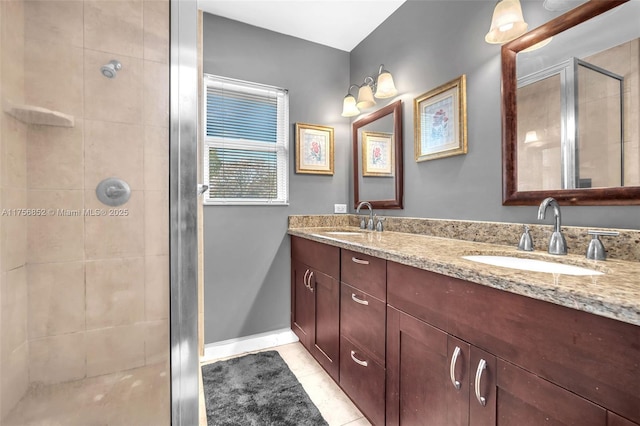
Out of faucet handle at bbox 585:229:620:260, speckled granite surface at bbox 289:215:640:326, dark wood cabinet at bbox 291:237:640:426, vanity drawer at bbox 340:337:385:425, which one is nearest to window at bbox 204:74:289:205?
speckled granite surface at bbox 289:215:640:326

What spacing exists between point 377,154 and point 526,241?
1307mm

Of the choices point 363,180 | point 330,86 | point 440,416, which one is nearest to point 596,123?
point 440,416

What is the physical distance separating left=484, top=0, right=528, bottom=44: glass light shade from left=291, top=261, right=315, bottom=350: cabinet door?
5.60 feet

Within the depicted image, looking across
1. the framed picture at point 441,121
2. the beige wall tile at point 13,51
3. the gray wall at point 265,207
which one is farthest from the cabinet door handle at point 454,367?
the gray wall at point 265,207

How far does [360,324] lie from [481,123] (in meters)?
1.24

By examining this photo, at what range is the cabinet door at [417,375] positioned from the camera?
2.99 feet

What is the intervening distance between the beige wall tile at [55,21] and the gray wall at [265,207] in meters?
1.31

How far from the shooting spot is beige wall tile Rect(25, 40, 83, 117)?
2.76ft

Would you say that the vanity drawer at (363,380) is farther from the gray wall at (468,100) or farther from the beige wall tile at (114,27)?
the beige wall tile at (114,27)

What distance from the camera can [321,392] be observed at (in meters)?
1.63

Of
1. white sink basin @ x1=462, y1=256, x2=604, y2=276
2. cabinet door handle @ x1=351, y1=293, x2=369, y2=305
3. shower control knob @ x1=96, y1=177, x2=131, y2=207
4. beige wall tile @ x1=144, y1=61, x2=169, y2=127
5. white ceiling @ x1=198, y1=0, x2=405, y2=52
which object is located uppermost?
white ceiling @ x1=198, y1=0, x2=405, y2=52

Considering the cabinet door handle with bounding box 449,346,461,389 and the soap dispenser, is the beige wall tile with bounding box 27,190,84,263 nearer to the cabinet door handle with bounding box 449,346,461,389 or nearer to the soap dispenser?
the cabinet door handle with bounding box 449,346,461,389

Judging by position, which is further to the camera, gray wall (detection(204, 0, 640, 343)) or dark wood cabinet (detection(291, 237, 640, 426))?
gray wall (detection(204, 0, 640, 343))

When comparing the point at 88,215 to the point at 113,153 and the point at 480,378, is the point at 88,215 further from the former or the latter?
the point at 480,378
